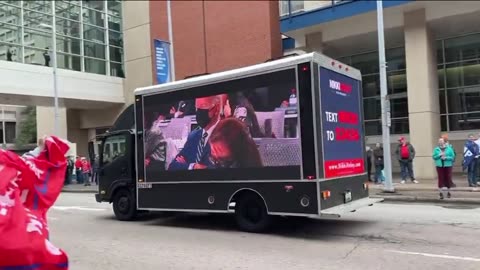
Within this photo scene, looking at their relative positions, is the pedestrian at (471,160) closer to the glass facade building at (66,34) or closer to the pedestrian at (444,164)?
the pedestrian at (444,164)

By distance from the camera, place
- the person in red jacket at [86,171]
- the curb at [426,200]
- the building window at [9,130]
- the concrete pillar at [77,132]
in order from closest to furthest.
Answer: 1. the curb at [426,200]
2. the person in red jacket at [86,171]
3. the concrete pillar at [77,132]
4. the building window at [9,130]

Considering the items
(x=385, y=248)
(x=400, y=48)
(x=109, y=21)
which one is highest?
(x=109, y=21)

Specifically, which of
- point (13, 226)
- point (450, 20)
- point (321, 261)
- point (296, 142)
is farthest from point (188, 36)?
point (13, 226)

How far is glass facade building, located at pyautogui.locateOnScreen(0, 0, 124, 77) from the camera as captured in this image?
30.2 meters

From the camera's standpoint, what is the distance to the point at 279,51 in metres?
27.9

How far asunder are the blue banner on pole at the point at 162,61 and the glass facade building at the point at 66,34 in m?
9.01

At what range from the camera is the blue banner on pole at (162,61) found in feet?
77.7

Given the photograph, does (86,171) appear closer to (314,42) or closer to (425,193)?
(314,42)

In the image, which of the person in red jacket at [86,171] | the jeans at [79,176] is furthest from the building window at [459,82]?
the jeans at [79,176]

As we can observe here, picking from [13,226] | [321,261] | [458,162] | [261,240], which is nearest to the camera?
[13,226]

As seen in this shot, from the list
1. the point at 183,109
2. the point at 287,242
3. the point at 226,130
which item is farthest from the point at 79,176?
the point at 287,242

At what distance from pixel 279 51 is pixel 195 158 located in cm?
1858

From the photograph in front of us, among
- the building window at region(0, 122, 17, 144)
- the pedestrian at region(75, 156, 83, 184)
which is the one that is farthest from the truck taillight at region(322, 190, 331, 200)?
the building window at region(0, 122, 17, 144)

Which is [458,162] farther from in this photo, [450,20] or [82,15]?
[82,15]
